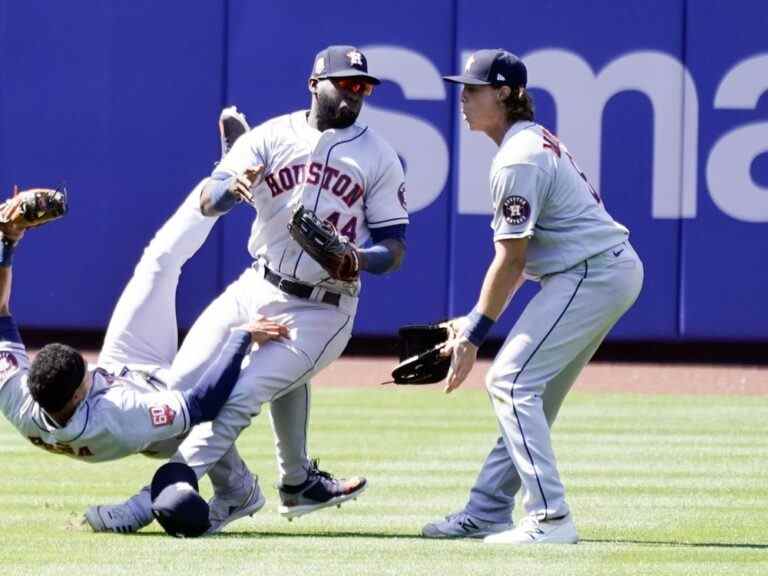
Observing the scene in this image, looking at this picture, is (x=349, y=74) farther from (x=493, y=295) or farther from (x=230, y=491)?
(x=230, y=491)

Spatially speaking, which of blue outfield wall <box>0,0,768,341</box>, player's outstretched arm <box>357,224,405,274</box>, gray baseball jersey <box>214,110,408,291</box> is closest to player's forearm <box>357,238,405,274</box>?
player's outstretched arm <box>357,224,405,274</box>

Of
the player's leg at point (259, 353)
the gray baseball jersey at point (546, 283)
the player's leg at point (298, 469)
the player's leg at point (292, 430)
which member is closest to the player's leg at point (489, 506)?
the gray baseball jersey at point (546, 283)

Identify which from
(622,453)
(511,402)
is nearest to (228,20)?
(622,453)

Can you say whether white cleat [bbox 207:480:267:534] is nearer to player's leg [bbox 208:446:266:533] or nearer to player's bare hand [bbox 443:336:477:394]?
player's leg [bbox 208:446:266:533]

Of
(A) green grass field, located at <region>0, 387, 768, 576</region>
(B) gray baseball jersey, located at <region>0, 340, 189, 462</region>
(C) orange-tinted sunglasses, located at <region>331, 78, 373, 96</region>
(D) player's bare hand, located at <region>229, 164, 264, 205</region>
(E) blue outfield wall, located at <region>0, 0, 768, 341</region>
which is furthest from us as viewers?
(E) blue outfield wall, located at <region>0, 0, 768, 341</region>

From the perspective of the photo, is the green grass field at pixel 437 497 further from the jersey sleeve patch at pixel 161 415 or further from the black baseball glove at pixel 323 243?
the black baseball glove at pixel 323 243

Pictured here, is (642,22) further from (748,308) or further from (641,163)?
(748,308)

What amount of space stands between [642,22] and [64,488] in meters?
7.89

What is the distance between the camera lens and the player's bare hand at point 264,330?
695 centimetres

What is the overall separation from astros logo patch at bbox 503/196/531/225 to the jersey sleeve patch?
1.42 m

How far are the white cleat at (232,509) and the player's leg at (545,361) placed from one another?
1.08 m

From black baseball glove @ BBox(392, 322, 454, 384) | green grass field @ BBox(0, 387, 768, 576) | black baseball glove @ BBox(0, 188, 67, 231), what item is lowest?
green grass field @ BBox(0, 387, 768, 576)

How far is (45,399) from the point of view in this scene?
639 centimetres

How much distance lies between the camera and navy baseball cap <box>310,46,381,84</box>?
23.1 ft
